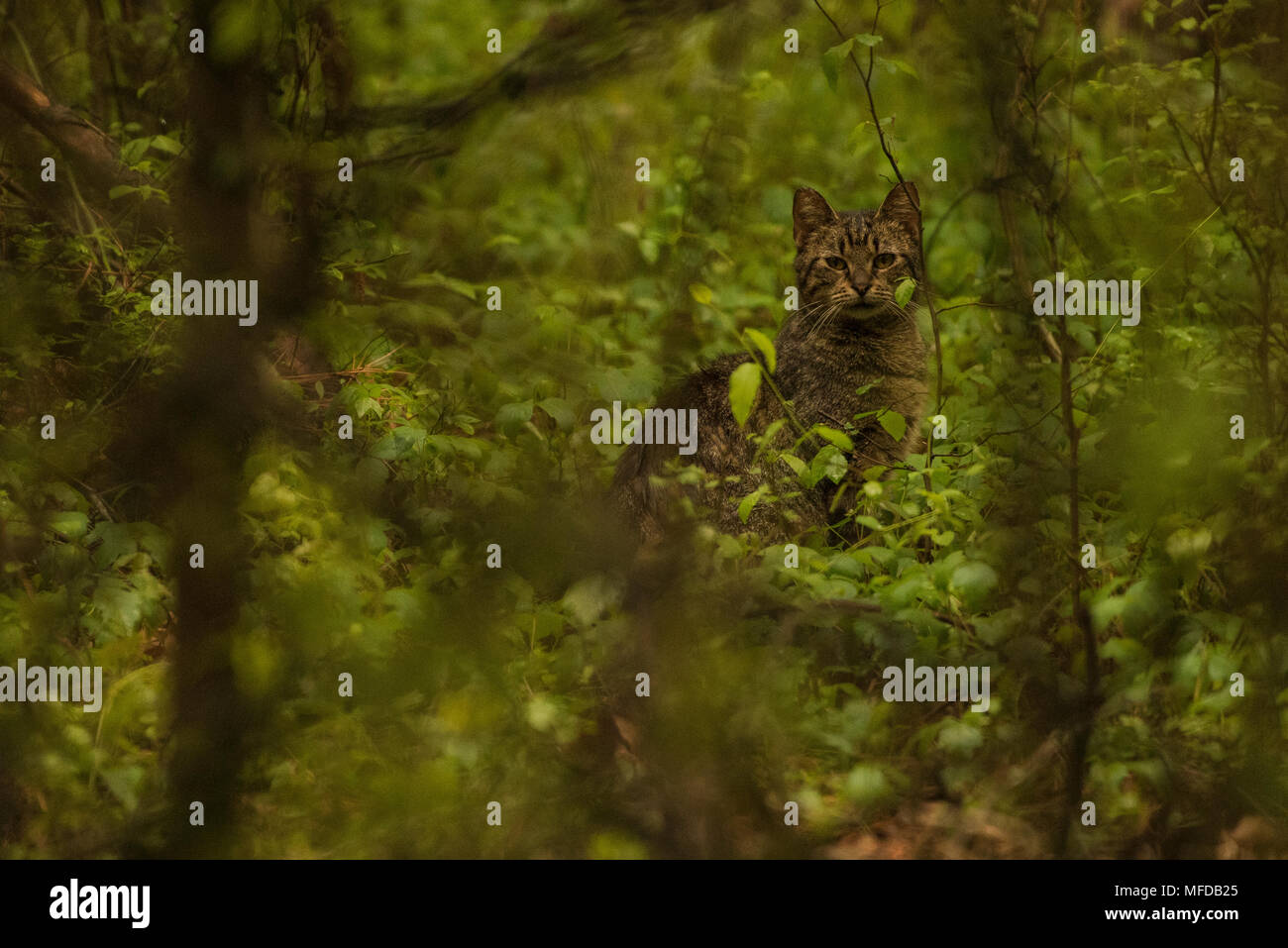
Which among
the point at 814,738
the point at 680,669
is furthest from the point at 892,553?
the point at 680,669

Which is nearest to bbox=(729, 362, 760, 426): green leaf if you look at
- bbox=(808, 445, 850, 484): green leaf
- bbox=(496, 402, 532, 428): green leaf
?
bbox=(496, 402, 532, 428): green leaf

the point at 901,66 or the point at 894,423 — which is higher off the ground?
the point at 901,66

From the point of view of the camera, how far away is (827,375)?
19.5 feet

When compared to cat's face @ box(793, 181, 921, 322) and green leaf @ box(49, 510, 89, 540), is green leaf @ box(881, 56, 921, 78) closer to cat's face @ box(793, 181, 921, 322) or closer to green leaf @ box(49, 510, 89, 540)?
cat's face @ box(793, 181, 921, 322)

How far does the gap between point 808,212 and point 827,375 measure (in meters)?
0.77

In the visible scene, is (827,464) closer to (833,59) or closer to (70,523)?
(833,59)

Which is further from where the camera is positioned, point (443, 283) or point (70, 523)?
point (70, 523)

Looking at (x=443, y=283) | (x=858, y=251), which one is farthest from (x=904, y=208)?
(x=443, y=283)

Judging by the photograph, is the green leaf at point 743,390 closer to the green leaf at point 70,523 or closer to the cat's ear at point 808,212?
the green leaf at point 70,523

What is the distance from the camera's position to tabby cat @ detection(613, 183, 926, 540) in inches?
217

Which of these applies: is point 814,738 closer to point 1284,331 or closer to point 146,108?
point 1284,331

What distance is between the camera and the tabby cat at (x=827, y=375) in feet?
18.1

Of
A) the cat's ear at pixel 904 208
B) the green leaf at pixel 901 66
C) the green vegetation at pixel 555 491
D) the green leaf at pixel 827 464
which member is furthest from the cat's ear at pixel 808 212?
the green leaf at pixel 827 464

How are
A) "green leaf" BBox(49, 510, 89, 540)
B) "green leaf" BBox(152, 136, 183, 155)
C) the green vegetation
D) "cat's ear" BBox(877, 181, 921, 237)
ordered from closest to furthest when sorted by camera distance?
the green vegetation
"green leaf" BBox(49, 510, 89, 540)
"green leaf" BBox(152, 136, 183, 155)
"cat's ear" BBox(877, 181, 921, 237)
